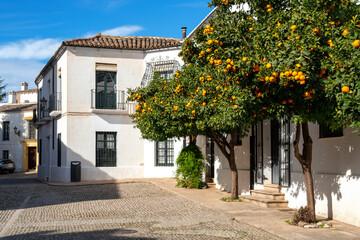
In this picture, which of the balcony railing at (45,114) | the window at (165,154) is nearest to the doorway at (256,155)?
the window at (165,154)

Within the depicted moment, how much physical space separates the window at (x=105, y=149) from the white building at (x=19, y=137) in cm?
1954

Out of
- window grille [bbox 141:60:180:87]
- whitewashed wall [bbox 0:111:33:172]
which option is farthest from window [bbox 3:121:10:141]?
window grille [bbox 141:60:180:87]

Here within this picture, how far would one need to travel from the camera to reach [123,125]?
22625 millimetres

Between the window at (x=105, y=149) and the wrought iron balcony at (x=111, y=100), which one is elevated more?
the wrought iron balcony at (x=111, y=100)

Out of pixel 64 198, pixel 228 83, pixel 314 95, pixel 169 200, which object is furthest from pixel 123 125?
pixel 314 95

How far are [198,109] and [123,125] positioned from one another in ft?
41.8

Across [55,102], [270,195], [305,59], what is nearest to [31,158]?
[55,102]

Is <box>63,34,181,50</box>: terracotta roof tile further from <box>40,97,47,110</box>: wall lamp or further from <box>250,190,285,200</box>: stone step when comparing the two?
<box>250,190,285,200</box>: stone step

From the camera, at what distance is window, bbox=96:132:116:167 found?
22188 millimetres

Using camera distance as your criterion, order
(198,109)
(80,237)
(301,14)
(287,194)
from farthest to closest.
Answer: (287,194) → (198,109) → (80,237) → (301,14)

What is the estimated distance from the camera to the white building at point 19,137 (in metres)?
40.5

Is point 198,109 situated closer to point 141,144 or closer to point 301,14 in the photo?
point 301,14

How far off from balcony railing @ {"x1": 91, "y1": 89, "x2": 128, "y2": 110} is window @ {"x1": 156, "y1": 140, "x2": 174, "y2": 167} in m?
2.69

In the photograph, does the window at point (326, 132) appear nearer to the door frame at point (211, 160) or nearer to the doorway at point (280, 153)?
the doorway at point (280, 153)
